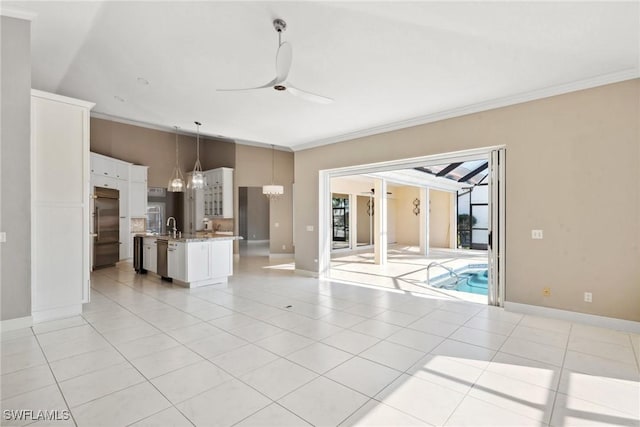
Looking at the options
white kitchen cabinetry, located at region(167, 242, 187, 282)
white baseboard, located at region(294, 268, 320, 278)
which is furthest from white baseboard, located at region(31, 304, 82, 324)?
white baseboard, located at region(294, 268, 320, 278)

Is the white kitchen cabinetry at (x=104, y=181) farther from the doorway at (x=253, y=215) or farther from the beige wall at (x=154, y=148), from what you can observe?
the doorway at (x=253, y=215)

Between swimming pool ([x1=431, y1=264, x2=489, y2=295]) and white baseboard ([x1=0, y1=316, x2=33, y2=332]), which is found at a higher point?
white baseboard ([x1=0, y1=316, x2=33, y2=332])

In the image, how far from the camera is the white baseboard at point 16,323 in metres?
3.26

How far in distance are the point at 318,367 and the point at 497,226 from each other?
3.24 m

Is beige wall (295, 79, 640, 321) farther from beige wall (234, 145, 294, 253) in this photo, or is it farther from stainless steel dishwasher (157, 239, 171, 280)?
beige wall (234, 145, 294, 253)

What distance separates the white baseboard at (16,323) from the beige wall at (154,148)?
6.21 m

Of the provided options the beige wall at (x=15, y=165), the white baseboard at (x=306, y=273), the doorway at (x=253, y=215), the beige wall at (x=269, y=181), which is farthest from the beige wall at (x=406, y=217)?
the beige wall at (x=15, y=165)

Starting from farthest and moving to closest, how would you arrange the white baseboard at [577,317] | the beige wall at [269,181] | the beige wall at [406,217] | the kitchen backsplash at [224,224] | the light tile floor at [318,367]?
1. the beige wall at [406,217]
2. the beige wall at [269,181]
3. the kitchen backsplash at [224,224]
4. the white baseboard at [577,317]
5. the light tile floor at [318,367]

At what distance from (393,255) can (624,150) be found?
24.6ft

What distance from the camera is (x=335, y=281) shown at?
250 inches

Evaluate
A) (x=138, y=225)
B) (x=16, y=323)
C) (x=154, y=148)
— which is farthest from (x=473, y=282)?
(x=154, y=148)

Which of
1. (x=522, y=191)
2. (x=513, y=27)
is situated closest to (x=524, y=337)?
(x=522, y=191)

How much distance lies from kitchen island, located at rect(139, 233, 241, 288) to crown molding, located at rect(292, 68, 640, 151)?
3227 millimetres

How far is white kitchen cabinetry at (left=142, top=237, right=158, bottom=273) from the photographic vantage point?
639cm
